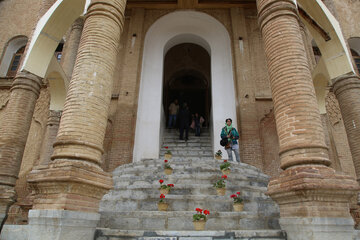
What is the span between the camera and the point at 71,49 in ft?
35.7

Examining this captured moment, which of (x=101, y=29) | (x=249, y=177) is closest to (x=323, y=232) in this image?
(x=249, y=177)

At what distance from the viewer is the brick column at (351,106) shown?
22.6 ft

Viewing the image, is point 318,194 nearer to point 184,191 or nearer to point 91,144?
point 184,191

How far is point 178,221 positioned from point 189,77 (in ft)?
47.1

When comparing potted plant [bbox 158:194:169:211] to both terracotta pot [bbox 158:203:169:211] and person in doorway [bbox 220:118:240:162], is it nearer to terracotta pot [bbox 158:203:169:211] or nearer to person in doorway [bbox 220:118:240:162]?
terracotta pot [bbox 158:203:169:211]

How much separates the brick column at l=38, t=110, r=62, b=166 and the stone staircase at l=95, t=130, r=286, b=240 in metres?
3.89

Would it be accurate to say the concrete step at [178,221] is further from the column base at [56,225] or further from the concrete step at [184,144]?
the concrete step at [184,144]

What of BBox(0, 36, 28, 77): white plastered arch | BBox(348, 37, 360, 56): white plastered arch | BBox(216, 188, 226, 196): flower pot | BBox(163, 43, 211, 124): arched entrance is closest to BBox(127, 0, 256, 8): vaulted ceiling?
BBox(163, 43, 211, 124): arched entrance

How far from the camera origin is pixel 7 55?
40.3 feet

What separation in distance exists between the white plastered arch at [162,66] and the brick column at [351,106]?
360cm

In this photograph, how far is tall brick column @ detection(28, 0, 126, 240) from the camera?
3292 mm

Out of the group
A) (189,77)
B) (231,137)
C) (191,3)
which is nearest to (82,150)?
(231,137)

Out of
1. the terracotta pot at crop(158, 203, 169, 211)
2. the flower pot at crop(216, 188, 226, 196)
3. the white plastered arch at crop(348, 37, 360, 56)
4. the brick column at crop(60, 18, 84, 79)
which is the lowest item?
the terracotta pot at crop(158, 203, 169, 211)

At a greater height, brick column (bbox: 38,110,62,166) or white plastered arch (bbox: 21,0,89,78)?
white plastered arch (bbox: 21,0,89,78)
